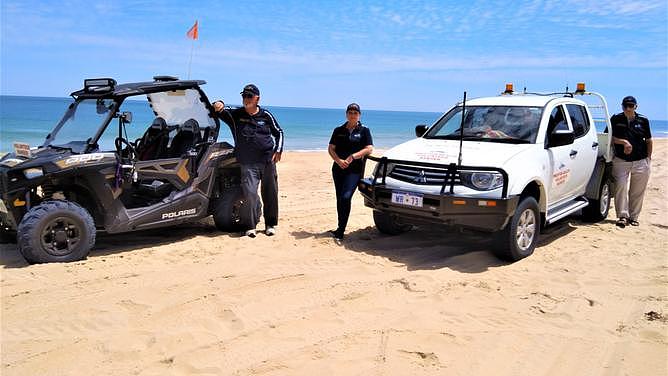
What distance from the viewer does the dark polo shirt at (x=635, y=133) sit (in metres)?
7.86

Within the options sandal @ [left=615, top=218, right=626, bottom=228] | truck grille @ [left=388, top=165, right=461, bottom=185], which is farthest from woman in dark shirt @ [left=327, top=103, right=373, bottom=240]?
sandal @ [left=615, top=218, right=626, bottom=228]

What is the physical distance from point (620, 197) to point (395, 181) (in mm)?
Answer: 4120

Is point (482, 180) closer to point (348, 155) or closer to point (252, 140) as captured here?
point (348, 155)

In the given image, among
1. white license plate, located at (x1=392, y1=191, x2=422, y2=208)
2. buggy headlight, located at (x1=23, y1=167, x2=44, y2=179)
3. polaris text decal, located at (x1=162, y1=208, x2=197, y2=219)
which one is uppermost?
buggy headlight, located at (x1=23, y1=167, x2=44, y2=179)

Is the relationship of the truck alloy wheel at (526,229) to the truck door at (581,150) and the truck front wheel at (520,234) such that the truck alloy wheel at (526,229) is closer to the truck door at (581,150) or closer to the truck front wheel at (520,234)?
the truck front wheel at (520,234)

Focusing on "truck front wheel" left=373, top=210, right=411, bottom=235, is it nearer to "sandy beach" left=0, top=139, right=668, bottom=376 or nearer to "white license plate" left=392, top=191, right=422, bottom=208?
"sandy beach" left=0, top=139, right=668, bottom=376

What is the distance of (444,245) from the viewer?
6.57 m

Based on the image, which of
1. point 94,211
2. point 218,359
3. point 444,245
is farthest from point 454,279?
point 94,211

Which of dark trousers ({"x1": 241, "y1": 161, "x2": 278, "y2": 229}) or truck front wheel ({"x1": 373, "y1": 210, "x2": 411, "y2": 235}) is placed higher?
dark trousers ({"x1": 241, "y1": 161, "x2": 278, "y2": 229})

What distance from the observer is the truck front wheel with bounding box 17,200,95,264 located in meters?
5.22

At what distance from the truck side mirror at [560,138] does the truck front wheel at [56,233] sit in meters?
5.18

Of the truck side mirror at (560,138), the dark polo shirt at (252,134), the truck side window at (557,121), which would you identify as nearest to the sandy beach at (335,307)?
the dark polo shirt at (252,134)

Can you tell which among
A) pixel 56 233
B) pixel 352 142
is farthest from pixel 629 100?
pixel 56 233

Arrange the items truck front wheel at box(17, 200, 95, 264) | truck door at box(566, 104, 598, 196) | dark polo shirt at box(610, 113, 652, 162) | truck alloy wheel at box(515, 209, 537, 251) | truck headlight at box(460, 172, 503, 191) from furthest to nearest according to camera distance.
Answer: dark polo shirt at box(610, 113, 652, 162) < truck door at box(566, 104, 598, 196) < truck alloy wheel at box(515, 209, 537, 251) < truck headlight at box(460, 172, 503, 191) < truck front wheel at box(17, 200, 95, 264)
